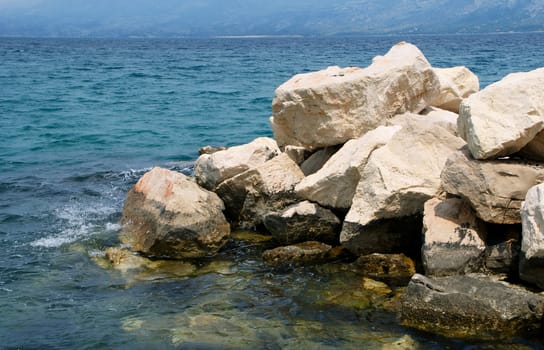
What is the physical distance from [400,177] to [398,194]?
0.28 m

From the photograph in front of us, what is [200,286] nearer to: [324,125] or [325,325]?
[325,325]

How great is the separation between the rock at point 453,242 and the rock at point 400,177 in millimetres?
604

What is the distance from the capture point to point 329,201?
35.3 ft

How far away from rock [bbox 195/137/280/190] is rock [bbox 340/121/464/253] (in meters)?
2.90

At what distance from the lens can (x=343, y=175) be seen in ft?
34.3

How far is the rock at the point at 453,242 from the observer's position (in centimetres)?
869

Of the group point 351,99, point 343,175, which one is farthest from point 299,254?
point 351,99

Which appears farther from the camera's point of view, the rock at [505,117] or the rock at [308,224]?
the rock at [308,224]

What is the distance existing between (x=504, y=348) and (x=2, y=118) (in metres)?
24.6

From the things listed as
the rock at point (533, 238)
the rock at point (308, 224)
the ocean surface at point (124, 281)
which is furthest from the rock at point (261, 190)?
the rock at point (533, 238)

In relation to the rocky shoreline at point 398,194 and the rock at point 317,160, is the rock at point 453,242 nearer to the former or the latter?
the rocky shoreline at point 398,194

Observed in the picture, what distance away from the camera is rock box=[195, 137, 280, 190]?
484 inches

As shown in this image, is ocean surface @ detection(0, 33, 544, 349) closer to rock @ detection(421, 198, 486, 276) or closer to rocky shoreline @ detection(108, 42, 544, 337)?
rocky shoreline @ detection(108, 42, 544, 337)

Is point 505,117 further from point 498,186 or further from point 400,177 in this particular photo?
point 400,177
